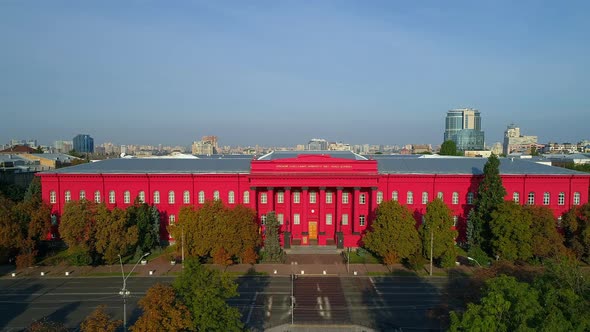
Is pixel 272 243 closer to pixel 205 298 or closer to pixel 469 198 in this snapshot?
pixel 205 298

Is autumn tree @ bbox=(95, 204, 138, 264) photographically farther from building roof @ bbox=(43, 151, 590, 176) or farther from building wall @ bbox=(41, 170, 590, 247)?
building roof @ bbox=(43, 151, 590, 176)

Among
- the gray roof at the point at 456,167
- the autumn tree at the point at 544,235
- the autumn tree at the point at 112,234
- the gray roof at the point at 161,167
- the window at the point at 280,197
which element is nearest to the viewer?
the autumn tree at the point at 544,235

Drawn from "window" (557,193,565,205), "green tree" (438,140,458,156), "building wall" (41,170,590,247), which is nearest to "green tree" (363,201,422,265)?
"building wall" (41,170,590,247)

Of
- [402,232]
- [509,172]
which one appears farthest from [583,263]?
[402,232]

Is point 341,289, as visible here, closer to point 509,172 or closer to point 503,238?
point 503,238

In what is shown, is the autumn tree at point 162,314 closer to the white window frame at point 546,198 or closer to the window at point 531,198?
the window at point 531,198

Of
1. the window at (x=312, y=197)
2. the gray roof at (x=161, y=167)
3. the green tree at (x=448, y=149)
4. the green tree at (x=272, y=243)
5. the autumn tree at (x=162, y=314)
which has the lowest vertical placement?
the green tree at (x=272, y=243)

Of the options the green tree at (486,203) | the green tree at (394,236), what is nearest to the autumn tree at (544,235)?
the green tree at (486,203)
